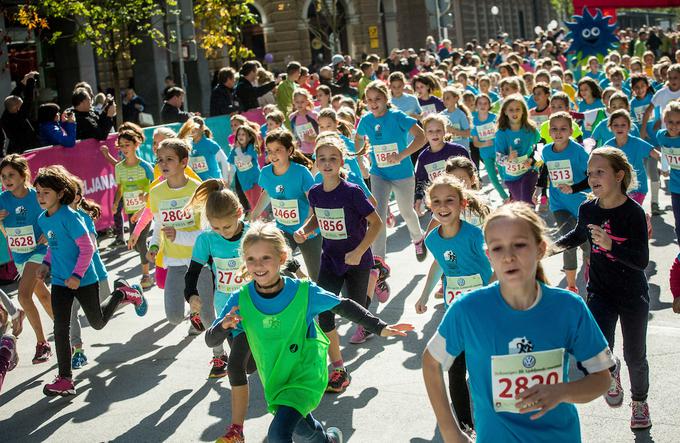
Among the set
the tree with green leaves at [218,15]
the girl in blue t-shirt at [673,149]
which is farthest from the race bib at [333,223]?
the tree with green leaves at [218,15]

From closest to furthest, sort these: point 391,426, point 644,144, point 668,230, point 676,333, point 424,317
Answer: point 391,426 < point 676,333 < point 424,317 < point 644,144 < point 668,230

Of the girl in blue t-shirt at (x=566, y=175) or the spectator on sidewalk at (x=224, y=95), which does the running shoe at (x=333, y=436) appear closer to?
the girl in blue t-shirt at (x=566, y=175)

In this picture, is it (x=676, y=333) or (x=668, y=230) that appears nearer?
(x=676, y=333)

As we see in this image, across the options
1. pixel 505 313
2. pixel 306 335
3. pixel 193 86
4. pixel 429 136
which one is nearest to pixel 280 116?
pixel 429 136

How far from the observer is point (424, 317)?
8.68 metres

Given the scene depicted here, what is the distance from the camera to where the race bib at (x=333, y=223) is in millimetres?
7309

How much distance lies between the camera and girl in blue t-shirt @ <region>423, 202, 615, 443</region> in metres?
3.47

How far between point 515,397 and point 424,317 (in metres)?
5.14

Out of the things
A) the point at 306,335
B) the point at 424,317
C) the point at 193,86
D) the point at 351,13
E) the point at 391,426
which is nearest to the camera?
the point at 306,335

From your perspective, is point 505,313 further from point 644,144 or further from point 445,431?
point 644,144

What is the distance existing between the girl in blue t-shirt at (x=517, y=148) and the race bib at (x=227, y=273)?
470 centimetres

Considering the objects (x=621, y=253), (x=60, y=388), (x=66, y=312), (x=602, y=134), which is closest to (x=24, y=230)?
(x=66, y=312)

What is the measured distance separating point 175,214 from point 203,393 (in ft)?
4.99

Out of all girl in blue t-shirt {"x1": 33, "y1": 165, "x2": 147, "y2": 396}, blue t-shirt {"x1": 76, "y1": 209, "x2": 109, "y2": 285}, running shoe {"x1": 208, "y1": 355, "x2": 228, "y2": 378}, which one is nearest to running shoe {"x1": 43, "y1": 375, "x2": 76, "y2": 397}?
girl in blue t-shirt {"x1": 33, "y1": 165, "x2": 147, "y2": 396}
